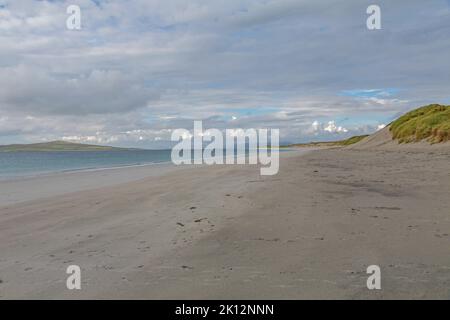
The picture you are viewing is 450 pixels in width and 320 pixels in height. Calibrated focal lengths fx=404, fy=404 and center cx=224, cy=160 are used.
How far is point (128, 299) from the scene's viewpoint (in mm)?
4516

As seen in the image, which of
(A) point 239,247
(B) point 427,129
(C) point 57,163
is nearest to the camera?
(A) point 239,247

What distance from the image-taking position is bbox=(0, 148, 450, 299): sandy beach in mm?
4742

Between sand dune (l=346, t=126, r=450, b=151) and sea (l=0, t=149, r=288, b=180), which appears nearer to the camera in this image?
sand dune (l=346, t=126, r=450, b=151)

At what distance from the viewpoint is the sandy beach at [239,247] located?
474 centimetres

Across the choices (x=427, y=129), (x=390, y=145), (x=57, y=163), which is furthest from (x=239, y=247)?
(x=57, y=163)

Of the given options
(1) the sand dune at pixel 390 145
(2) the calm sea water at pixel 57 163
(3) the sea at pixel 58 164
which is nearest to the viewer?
(1) the sand dune at pixel 390 145

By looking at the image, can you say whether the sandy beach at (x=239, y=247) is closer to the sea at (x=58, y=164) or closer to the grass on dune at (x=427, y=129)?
the sea at (x=58, y=164)

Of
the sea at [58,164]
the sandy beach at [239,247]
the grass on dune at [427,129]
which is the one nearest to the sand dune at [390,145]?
the grass on dune at [427,129]

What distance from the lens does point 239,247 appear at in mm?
6422

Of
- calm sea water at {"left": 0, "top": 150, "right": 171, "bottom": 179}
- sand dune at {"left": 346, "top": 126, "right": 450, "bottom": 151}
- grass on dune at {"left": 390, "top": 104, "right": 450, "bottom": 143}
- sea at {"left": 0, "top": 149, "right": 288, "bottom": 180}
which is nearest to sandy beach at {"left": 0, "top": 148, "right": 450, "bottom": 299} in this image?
sea at {"left": 0, "top": 149, "right": 288, "bottom": 180}

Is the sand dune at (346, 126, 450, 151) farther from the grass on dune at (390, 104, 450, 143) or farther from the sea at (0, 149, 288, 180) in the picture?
the sea at (0, 149, 288, 180)

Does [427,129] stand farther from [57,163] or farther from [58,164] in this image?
[57,163]

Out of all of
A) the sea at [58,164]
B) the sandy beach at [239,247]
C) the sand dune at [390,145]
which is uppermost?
the sand dune at [390,145]

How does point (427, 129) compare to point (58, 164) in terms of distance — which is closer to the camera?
point (427, 129)
